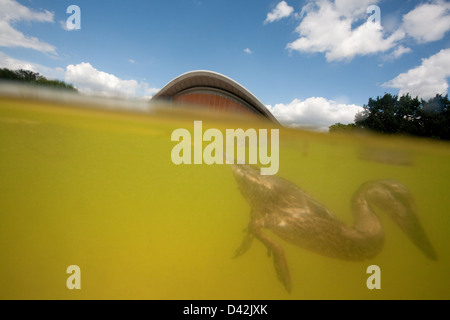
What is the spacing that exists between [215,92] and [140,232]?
12.3 m

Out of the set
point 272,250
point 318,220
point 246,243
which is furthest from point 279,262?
point 318,220

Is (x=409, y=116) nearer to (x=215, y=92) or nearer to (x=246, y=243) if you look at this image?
(x=215, y=92)

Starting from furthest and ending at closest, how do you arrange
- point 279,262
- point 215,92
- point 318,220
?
point 215,92 < point 318,220 < point 279,262

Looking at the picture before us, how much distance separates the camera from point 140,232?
3.76 metres

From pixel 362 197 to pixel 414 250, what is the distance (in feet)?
5.22

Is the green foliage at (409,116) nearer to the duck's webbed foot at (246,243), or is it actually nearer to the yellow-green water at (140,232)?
the yellow-green water at (140,232)

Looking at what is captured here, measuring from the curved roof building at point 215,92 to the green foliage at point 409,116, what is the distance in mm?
9891

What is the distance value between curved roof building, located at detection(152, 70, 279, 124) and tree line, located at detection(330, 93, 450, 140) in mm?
6847

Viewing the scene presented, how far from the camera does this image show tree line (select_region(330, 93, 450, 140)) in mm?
12680

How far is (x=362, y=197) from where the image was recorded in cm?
342

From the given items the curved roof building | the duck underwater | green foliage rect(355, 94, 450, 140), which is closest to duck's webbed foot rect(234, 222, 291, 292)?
the duck underwater

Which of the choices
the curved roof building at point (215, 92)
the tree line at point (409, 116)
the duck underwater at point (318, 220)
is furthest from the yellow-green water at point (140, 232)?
the tree line at point (409, 116)

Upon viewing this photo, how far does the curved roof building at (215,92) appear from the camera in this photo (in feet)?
41.8
